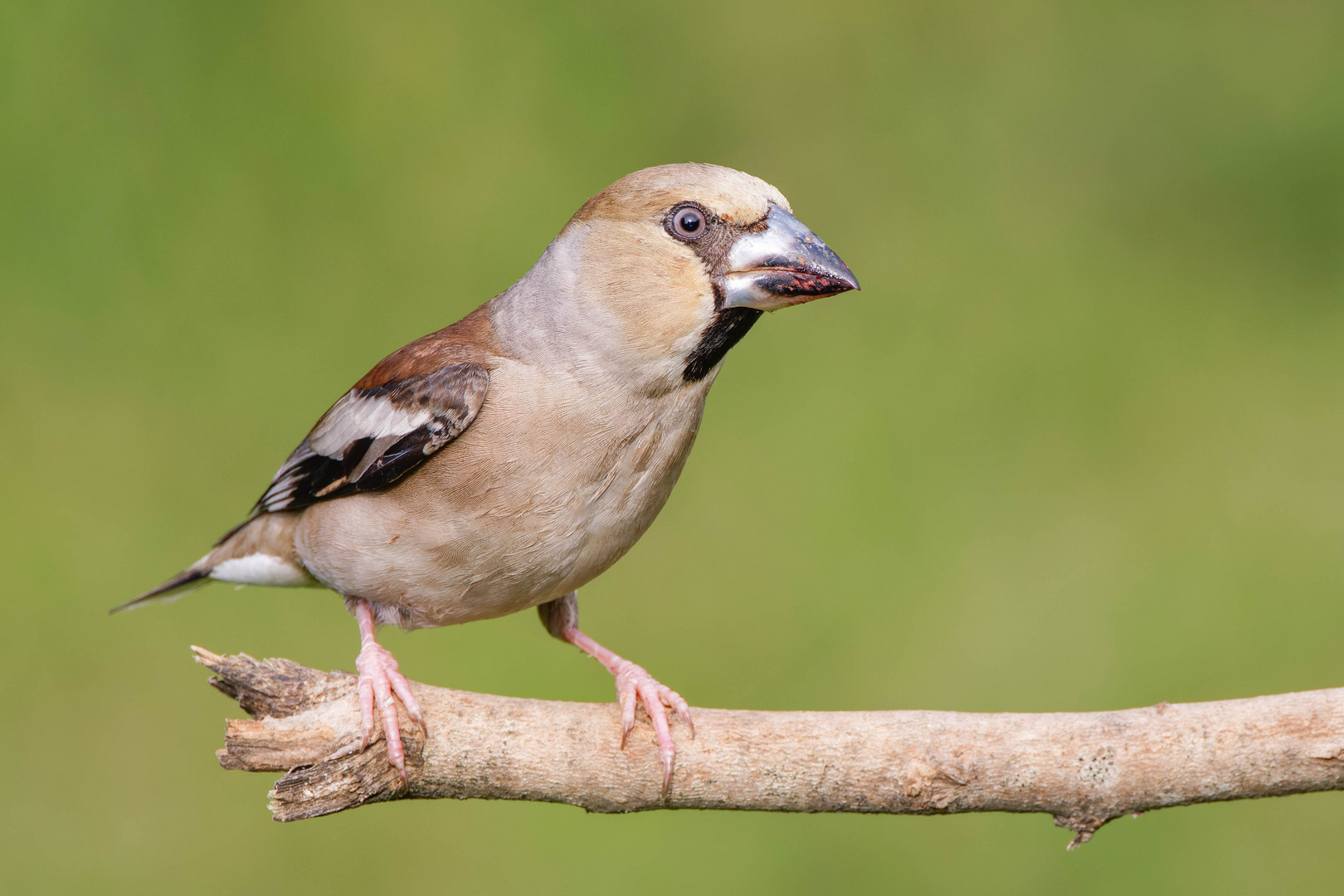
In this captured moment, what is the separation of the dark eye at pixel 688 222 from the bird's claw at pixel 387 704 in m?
0.99

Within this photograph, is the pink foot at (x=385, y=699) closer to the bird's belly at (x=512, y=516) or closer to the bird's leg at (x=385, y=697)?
the bird's leg at (x=385, y=697)

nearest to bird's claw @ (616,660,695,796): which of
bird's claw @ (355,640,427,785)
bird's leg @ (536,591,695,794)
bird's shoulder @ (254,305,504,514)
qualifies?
bird's leg @ (536,591,695,794)

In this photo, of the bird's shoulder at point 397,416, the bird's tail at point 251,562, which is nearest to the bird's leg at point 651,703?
the bird's shoulder at point 397,416

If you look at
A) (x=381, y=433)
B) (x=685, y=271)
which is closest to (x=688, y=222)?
(x=685, y=271)

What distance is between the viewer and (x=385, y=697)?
2197 mm

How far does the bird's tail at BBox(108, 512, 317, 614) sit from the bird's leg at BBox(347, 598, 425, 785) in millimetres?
494

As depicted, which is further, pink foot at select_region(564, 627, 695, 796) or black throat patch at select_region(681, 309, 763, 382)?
pink foot at select_region(564, 627, 695, 796)

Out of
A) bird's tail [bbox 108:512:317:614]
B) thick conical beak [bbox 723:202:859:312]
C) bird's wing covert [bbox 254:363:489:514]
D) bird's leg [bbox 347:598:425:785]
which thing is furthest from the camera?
bird's tail [bbox 108:512:317:614]

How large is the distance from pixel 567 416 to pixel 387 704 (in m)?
0.63

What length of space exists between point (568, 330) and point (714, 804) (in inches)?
37.9

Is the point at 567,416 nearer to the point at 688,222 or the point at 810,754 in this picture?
the point at 688,222

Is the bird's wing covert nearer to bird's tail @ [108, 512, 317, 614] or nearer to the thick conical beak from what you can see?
bird's tail @ [108, 512, 317, 614]

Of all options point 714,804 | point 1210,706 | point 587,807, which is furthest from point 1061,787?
point 587,807

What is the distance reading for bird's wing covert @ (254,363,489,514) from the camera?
230cm
